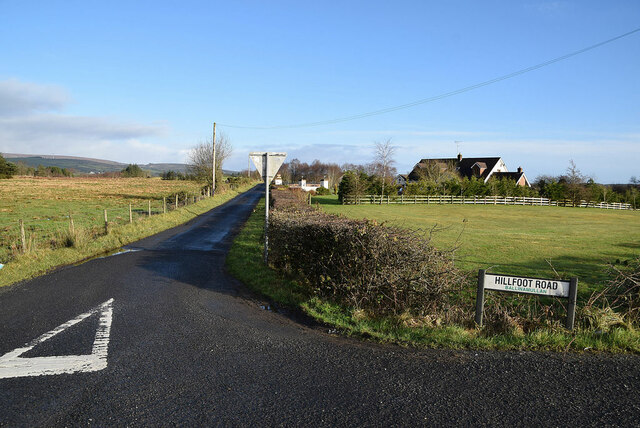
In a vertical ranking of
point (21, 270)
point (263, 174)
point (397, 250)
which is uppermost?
point (263, 174)

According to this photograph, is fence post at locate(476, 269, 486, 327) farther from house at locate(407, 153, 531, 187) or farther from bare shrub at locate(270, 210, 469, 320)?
house at locate(407, 153, 531, 187)

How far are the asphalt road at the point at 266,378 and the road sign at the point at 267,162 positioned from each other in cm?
443

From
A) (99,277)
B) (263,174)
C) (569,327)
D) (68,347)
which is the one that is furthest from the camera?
(263,174)

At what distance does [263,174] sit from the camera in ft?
35.1

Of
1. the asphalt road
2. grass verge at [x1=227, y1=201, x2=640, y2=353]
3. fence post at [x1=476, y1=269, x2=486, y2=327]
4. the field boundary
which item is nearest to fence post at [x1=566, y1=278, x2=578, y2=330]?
grass verge at [x1=227, y1=201, x2=640, y2=353]

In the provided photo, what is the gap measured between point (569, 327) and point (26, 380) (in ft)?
22.4

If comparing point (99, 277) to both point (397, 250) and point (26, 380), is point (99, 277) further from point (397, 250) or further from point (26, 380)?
point (397, 250)

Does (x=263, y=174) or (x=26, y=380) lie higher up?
(x=263, y=174)

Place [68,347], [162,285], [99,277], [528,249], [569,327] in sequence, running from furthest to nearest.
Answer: [528,249] < [99,277] < [162,285] < [569,327] < [68,347]

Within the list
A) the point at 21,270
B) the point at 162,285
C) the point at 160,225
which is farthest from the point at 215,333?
the point at 160,225

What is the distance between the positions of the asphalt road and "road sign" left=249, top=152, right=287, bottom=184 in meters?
4.43

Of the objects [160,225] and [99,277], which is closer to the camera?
[99,277]

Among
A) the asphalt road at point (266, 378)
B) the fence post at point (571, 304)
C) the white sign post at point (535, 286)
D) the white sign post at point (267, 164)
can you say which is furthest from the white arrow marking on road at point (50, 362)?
the fence post at point (571, 304)

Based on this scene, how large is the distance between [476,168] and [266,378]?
77668 millimetres
